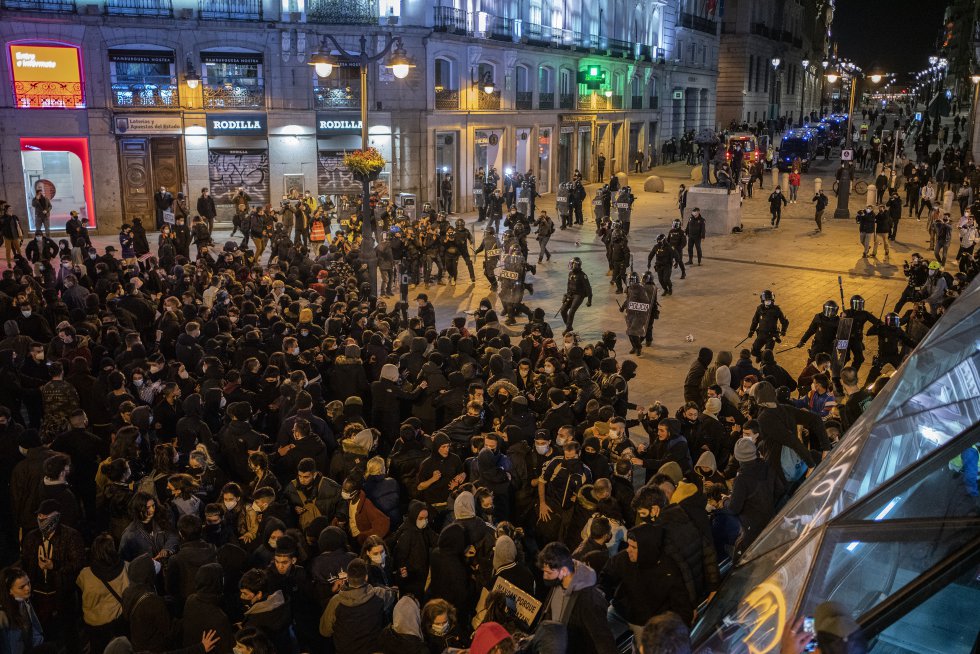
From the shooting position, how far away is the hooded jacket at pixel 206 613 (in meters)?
5.24

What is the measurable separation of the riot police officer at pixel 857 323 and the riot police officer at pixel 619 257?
6.42m

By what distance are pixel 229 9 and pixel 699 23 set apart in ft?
133

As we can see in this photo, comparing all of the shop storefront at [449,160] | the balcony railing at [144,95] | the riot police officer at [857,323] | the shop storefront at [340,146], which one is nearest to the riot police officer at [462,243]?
the riot police officer at [857,323]

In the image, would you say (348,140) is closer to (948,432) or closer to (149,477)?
(149,477)

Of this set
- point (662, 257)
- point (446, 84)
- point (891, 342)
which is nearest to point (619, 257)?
point (662, 257)

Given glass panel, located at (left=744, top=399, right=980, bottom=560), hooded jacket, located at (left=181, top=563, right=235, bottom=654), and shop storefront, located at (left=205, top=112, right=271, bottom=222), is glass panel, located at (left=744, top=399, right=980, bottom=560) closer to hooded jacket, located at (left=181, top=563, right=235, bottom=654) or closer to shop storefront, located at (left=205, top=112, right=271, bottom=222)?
hooded jacket, located at (left=181, top=563, right=235, bottom=654)

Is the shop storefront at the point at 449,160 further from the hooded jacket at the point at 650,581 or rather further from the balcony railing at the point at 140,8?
the hooded jacket at the point at 650,581

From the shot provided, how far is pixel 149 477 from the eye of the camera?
7199mm

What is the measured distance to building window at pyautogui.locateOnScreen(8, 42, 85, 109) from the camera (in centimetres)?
2542

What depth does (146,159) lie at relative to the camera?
1101 inches

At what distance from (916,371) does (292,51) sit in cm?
2679

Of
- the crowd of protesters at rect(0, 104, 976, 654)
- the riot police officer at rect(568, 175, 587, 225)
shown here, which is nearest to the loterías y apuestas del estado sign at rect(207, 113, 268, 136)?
the riot police officer at rect(568, 175, 587, 225)

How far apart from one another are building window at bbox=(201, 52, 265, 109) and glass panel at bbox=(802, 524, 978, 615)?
28.0 meters

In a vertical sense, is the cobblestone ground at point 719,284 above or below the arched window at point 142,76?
below
